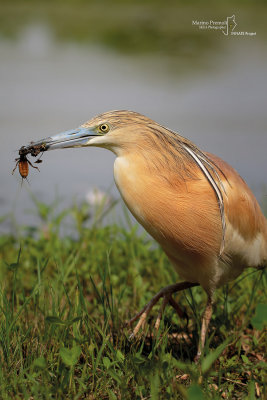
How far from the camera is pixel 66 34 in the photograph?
7.02 m

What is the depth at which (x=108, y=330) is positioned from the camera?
8.43 feet

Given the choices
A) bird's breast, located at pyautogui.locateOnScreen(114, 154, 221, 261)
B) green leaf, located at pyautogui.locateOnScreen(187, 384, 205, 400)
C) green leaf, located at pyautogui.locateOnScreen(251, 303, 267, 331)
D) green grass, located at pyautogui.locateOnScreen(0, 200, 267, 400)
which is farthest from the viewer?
bird's breast, located at pyautogui.locateOnScreen(114, 154, 221, 261)

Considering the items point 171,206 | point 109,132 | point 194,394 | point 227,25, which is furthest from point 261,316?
point 227,25

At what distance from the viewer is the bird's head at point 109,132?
85.4 inches

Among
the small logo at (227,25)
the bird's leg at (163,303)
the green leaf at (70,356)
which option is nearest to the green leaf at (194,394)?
the green leaf at (70,356)

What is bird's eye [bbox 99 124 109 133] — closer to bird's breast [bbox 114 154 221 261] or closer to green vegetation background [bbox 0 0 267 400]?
bird's breast [bbox 114 154 221 261]

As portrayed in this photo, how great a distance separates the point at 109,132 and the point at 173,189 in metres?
0.31

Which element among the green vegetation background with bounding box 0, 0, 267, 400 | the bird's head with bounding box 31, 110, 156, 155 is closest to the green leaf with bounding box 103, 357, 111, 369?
the green vegetation background with bounding box 0, 0, 267, 400

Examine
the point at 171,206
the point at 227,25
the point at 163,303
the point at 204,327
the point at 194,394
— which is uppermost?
the point at 227,25

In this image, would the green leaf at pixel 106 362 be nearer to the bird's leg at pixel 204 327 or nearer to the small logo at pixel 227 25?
the bird's leg at pixel 204 327

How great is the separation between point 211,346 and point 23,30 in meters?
5.27

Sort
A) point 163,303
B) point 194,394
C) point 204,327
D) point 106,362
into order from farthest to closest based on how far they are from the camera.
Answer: point 163,303, point 204,327, point 106,362, point 194,394

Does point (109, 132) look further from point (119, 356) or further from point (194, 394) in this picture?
point (194, 394)

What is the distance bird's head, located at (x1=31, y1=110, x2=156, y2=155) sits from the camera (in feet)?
7.12
